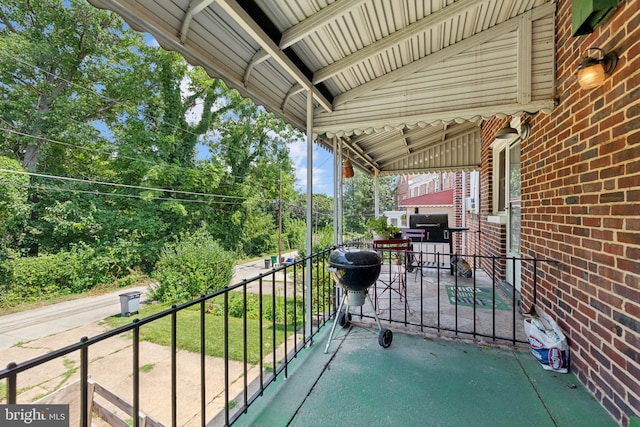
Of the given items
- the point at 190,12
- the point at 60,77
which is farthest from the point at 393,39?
the point at 60,77

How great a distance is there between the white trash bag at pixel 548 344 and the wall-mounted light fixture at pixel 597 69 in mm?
1765

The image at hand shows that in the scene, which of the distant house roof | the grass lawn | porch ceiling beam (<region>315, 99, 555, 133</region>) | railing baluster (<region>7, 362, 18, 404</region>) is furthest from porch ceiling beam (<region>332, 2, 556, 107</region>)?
the distant house roof

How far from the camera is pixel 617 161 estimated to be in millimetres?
1533

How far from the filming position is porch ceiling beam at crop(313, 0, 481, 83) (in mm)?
2027

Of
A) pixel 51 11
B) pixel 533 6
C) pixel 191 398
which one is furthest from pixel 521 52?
pixel 51 11

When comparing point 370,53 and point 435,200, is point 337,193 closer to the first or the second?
point 370,53

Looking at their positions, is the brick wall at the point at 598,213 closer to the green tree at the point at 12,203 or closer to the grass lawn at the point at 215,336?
the grass lawn at the point at 215,336

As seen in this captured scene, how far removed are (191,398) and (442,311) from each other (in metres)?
3.45

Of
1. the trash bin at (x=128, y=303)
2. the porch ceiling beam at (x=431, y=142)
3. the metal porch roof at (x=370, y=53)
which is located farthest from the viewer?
the trash bin at (x=128, y=303)

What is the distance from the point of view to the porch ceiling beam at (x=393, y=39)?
2027 mm

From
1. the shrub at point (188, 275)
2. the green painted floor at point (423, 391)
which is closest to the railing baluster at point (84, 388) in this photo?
the green painted floor at point (423, 391)

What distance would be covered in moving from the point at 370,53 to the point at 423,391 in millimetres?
2658

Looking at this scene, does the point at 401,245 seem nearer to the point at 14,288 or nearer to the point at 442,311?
the point at 442,311

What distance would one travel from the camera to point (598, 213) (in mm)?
1697
